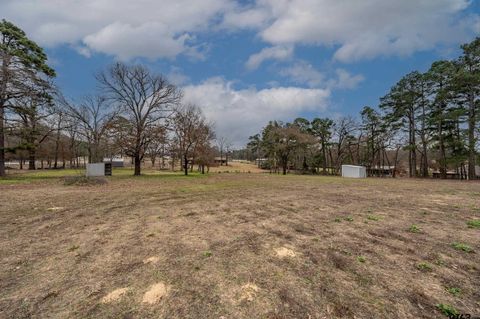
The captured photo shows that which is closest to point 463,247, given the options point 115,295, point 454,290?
point 454,290

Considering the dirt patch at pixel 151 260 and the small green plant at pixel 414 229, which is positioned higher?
the dirt patch at pixel 151 260

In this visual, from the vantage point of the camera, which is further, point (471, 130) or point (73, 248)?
point (471, 130)

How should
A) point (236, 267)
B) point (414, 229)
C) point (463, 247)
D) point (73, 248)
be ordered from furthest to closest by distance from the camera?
point (414, 229) → point (463, 247) → point (73, 248) → point (236, 267)

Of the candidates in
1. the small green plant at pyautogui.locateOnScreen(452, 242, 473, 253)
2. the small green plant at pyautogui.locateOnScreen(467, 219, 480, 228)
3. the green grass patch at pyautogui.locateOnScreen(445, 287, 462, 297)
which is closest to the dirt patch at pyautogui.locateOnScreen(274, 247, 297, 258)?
the green grass patch at pyautogui.locateOnScreen(445, 287, 462, 297)

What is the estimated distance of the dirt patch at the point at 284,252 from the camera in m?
3.45

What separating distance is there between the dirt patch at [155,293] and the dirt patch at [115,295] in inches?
10.2

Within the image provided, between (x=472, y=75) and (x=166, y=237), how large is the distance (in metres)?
30.0

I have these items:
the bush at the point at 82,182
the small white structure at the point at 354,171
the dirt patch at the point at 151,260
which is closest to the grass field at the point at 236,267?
the dirt patch at the point at 151,260

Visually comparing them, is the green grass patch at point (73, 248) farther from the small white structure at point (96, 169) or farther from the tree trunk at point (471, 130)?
the tree trunk at point (471, 130)

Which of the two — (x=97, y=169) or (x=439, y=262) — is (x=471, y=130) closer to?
(x=439, y=262)

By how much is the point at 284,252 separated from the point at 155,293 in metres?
2.02

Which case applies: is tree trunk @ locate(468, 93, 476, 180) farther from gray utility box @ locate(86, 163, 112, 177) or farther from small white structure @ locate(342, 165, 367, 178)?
gray utility box @ locate(86, 163, 112, 177)

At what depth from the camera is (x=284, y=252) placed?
3574 mm

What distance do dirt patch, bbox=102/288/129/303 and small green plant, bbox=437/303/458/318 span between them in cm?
335
